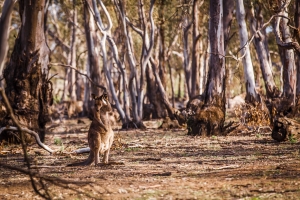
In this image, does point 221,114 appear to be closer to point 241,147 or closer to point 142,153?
point 241,147

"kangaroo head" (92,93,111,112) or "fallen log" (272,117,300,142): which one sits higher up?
"kangaroo head" (92,93,111,112)

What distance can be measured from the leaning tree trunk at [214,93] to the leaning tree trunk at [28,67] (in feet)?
12.8

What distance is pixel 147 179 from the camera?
794 cm

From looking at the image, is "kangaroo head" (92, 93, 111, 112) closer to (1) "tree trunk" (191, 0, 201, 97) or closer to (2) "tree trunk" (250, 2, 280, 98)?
(2) "tree trunk" (250, 2, 280, 98)

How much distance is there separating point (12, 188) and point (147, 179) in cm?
174

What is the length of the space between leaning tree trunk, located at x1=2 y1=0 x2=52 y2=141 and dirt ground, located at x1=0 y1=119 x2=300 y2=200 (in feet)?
3.44

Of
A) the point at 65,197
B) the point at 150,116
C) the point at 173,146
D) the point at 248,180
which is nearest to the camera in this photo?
the point at 65,197

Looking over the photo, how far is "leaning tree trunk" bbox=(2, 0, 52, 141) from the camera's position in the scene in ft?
45.1

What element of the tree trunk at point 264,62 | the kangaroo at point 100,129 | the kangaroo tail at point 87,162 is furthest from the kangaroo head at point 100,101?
the tree trunk at point 264,62

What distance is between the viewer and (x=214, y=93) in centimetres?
1493

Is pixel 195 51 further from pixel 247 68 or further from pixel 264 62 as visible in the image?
pixel 247 68

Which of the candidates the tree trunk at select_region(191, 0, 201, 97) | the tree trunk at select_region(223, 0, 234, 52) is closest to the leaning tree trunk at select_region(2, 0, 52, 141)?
the tree trunk at select_region(223, 0, 234, 52)

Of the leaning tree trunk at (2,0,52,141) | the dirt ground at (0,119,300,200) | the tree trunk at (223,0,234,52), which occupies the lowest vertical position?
the dirt ground at (0,119,300,200)

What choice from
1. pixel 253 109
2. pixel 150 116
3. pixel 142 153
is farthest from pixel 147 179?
pixel 150 116
